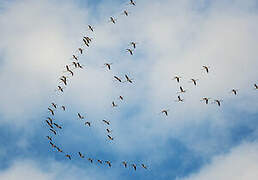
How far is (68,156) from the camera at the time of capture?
84.7m

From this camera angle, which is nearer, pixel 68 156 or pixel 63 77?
pixel 63 77

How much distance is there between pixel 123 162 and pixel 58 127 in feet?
52.7

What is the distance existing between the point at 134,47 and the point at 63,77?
1443cm

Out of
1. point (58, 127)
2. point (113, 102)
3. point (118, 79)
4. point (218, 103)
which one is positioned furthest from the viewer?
point (58, 127)

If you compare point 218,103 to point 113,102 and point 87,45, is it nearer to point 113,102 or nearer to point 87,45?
point 113,102

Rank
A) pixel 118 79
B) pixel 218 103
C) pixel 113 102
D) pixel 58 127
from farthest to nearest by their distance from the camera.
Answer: pixel 58 127
pixel 113 102
pixel 218 103
pixel 118 79

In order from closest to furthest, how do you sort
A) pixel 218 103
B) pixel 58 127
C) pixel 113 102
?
pixel 218 103
pixel 113 102
pixel 58 127

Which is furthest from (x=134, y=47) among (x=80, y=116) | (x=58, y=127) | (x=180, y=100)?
(x=58, y=127)

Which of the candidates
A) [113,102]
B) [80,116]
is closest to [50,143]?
[80,116]

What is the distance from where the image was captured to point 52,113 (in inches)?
3216

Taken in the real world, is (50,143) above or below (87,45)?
below

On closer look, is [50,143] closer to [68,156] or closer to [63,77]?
[68,156]

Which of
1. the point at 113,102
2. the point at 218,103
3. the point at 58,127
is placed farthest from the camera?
the point at 58,127

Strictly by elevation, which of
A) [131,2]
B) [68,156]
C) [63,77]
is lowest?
[68,156]
